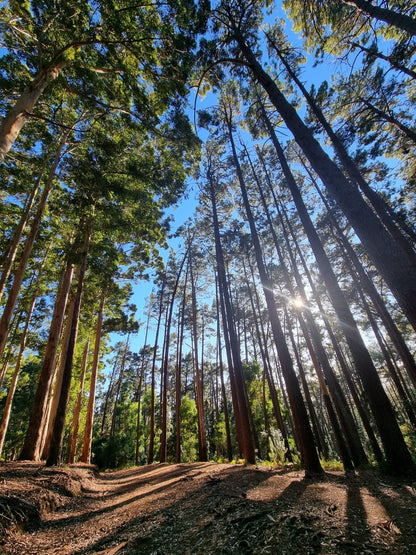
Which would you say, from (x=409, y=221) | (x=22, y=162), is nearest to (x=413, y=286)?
(x=22, y=162)

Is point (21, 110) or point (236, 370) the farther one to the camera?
point (236, 370)

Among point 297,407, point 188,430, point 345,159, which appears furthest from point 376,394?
point 188,430

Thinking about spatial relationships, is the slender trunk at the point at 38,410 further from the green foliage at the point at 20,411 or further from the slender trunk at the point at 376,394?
the green foliage at the point at 20,411

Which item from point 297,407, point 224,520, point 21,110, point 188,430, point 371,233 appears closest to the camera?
point 224,520

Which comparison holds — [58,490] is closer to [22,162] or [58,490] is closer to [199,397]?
[199,397]

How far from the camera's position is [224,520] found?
2.67 m

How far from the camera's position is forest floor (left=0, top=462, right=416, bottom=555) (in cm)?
195

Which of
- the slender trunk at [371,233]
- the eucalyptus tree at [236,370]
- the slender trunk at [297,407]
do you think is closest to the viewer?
→ the slender trunk at [371,233]

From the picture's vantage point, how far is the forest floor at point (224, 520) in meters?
1.95

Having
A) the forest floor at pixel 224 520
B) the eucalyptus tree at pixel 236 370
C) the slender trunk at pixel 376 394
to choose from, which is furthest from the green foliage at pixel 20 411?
the slender trunk at pixel 376 394

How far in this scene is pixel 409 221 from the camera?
13.7 m

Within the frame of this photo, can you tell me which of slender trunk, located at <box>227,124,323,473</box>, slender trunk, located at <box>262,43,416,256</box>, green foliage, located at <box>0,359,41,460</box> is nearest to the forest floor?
slender trunk, located at <box>227,124,323,473</box>

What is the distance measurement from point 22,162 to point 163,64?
23.3 feet

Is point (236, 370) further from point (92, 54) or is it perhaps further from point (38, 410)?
point (92, 54)
